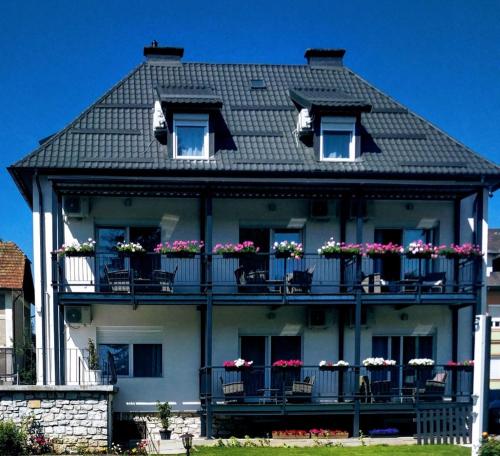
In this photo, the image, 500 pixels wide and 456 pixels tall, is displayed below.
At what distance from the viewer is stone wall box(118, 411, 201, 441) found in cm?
1355

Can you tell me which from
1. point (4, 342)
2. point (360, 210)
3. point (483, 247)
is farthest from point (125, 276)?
point (483, 247)

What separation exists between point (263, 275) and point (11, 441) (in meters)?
6.76

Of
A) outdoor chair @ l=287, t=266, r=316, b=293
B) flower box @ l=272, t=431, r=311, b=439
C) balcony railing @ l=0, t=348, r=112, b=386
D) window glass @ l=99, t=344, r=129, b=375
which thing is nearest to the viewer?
flower box @ l=272, t=431, r=311, b=439

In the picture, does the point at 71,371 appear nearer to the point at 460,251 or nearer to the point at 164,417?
the point at 164,417

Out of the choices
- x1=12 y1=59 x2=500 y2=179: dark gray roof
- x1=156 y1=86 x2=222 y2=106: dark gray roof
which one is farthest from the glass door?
x1=156 y1=86 x2=222 y2=106: dark gray roof

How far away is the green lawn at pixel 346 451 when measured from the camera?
10867mm

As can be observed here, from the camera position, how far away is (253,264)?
14016mm

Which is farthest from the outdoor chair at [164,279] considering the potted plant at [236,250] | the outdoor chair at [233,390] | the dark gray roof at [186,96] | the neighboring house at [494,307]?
the neighboring house at [494,307]

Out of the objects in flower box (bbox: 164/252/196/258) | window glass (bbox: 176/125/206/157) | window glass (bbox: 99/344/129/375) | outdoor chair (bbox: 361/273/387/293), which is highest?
window glass (bbox: 176/125/206/157)

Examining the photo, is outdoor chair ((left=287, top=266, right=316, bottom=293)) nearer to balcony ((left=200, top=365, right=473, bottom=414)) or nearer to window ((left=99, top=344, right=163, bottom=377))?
balcony ((left=200, top=365, right=473, bottom=414))

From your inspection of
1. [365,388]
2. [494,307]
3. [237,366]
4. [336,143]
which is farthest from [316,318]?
[494,307]

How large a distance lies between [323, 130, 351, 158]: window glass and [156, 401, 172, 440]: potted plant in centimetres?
779

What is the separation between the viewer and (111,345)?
46.1ft

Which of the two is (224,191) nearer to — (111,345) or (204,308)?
(204,308)
